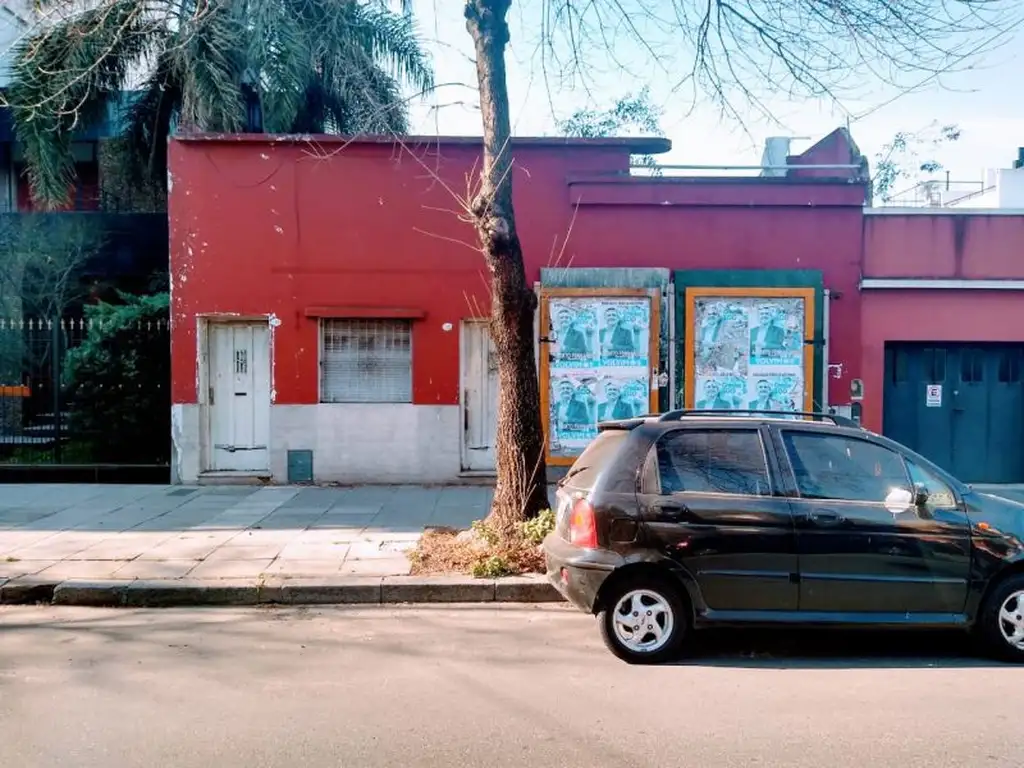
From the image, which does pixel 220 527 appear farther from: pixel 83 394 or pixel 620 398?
pixel 620 398

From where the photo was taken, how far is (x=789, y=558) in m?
5.50

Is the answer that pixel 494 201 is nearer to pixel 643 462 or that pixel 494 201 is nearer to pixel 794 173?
pixel 643 462

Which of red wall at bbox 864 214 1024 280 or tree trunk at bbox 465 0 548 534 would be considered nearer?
tree trunk at bbox 465 0 548 534

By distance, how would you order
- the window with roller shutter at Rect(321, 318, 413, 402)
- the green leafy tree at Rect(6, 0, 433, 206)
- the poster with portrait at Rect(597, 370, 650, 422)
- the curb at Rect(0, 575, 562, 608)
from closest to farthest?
1. the curb at Rect(0, 575, 562, 608)
2. the green leafy tree at Rect(6, 0, 433, 206)
3. the poster with portrait at Rect(597, 370, 650, 422)
4. the window with roller shutter at Rect(321, 318, 413, 402)

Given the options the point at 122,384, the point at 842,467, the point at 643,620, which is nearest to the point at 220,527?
the point at 122,384

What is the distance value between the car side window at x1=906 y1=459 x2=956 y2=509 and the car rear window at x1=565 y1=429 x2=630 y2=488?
1908 millimetres

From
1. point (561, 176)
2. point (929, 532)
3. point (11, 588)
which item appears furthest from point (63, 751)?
point (561, 176)

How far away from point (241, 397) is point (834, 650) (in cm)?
861

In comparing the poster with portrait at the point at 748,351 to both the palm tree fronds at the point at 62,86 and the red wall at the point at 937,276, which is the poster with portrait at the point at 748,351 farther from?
the palm tree fronds at the point at 62,86

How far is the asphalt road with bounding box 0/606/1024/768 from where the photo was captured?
4.11 m

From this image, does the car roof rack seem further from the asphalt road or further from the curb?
the curb

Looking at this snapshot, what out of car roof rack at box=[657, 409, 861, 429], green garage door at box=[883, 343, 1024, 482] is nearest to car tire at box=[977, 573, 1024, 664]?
car roof rack at box=[657, 409, 861, 429]

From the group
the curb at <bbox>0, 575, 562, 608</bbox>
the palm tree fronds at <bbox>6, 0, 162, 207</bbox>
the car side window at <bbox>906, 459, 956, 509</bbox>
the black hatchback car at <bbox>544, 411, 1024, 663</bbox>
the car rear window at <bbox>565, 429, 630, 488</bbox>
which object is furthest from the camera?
the palm tree fronds at <bbox>6, 0, 162, 207</bbox>

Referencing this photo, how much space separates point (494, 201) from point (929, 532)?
4.62 m
